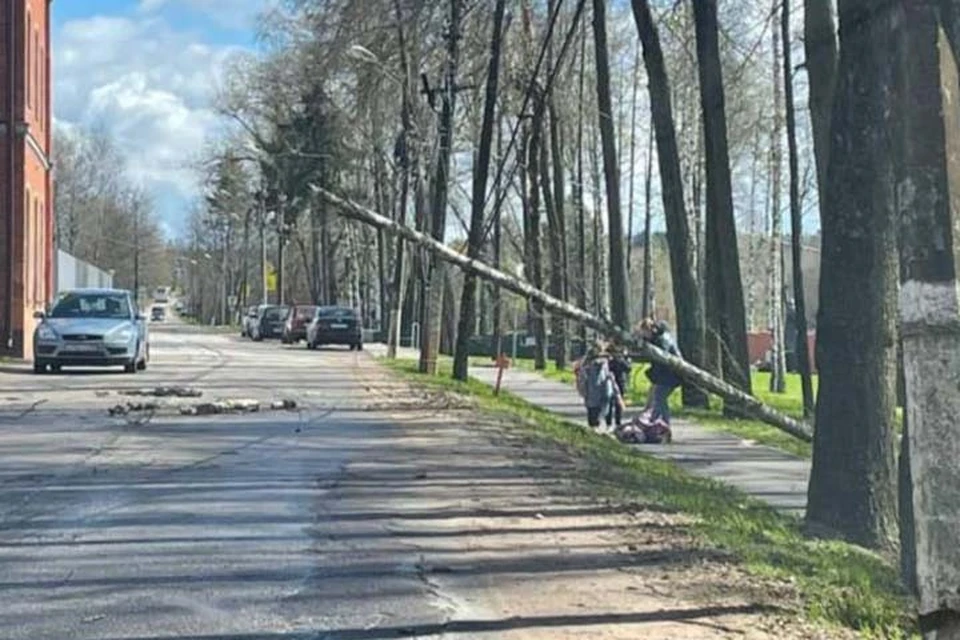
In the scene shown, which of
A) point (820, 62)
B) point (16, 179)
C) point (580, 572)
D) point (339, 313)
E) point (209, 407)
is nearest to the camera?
point (580, 572)

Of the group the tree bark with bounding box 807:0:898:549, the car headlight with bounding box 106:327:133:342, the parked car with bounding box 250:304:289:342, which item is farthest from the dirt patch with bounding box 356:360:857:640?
the parked car with bounding box 250:304:289:342

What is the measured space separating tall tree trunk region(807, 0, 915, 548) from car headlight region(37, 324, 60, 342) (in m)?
19.8

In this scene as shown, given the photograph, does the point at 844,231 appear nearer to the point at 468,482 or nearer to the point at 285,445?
the point at 468,482

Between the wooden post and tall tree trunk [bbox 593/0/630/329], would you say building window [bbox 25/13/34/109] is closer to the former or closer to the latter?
tall tree trunk [bbox 593/0/630/329]

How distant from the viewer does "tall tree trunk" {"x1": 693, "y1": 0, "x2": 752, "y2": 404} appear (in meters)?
22.2

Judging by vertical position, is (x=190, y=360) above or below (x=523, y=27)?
below

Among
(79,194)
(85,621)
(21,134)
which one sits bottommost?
(85,621)

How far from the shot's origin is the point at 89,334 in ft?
88.4

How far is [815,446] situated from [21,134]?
28.4 meters

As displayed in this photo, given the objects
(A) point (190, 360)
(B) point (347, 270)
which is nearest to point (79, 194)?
(B) point (347, 270)

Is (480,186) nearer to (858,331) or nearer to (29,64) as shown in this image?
(29,64)

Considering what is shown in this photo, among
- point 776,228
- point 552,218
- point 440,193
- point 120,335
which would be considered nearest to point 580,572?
point 120,335

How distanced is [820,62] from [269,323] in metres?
57.2

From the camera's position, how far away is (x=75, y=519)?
31.3ft
